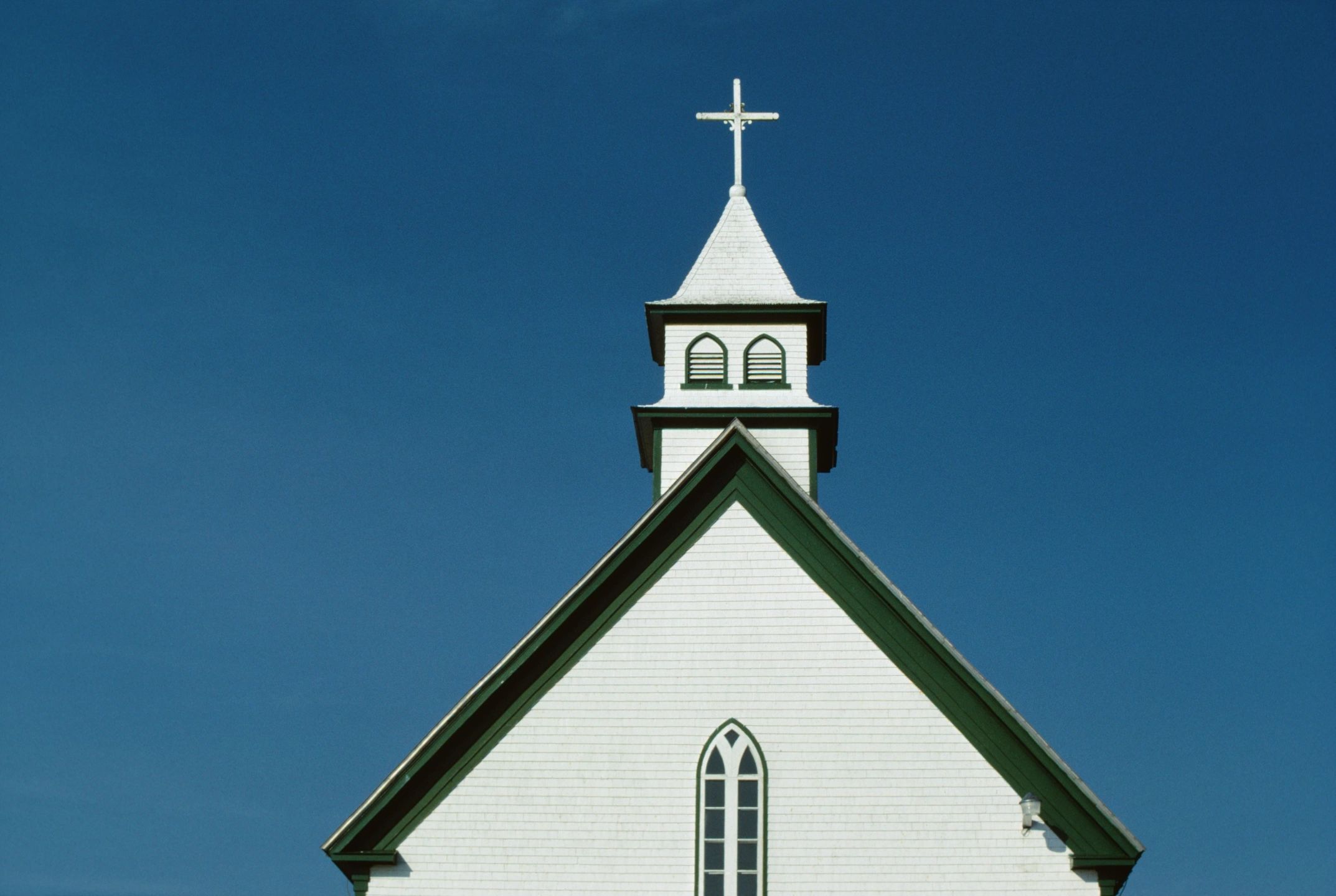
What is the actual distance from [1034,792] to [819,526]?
16.0 ft

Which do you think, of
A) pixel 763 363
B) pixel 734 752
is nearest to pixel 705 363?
pixel 763 363

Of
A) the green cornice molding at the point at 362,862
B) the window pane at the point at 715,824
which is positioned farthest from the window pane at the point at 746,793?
the green cornice molding at the point at 362,862

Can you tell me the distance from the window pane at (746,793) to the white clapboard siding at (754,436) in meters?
6.70

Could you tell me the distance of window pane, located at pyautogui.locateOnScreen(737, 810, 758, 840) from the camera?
2102 centimetres

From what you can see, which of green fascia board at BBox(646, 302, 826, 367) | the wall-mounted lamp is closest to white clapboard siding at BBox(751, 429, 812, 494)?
green fascia board at BBox(646, 302, 826, 367)

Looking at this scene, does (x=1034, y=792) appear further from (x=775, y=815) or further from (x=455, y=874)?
(x=455, y=874)

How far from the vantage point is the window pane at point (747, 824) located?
2102 centimetres

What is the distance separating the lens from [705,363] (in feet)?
92.3

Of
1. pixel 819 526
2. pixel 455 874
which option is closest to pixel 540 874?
pixel 455 874

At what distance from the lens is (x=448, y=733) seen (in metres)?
21.5

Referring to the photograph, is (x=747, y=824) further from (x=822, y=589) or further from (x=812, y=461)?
(x=812, y=461)

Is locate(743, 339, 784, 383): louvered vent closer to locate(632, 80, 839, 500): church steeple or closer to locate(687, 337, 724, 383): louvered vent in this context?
locate(632, 80, 839, 500): church steeple

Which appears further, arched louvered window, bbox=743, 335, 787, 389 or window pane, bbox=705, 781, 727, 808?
arched louvered window, bbox=743, 335, 787, 389

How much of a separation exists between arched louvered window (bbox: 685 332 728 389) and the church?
4.97m
